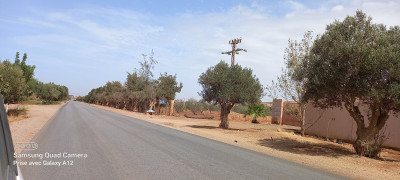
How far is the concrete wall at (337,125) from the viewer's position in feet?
56.0

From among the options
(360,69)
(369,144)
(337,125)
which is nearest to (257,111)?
(337,125)

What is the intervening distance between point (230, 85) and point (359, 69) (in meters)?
12.9

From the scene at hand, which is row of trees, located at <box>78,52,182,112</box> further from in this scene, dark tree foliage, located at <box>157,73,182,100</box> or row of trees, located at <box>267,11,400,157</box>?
row of trees, located at <box>267,11,400,157</box>

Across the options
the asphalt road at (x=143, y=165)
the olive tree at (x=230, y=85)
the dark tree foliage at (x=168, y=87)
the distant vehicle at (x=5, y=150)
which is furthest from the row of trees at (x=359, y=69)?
the dark tree foliage at (x=168, y=87)

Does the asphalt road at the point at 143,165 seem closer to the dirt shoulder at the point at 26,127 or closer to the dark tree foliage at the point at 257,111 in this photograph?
the dirt shoulder at the point at 26,127

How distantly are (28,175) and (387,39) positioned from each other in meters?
12.1

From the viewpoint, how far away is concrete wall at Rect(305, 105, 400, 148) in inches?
672

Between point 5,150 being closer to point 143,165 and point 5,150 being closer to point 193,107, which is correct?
point 143,165

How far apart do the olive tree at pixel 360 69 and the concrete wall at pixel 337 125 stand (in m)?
4.03

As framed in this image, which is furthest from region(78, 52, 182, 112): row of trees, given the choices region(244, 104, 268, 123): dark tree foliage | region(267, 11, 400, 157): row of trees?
region(267, 11, 400, 157): row of trees

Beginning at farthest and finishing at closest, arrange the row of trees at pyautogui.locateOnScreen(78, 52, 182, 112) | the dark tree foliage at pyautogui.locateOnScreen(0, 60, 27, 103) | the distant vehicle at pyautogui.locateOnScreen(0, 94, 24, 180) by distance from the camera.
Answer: the row of trees at pyautogui.locateOnScreen(78, 52, 182, 112) → the dark tree foliage at pyautogui.locateOnScreen(0, 60, 27, 103) → the distant vehicle at pyautogui.locateOnScreen(0, 94, 24, 180)

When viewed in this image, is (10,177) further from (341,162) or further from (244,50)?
(244,50)

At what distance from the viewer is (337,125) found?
68.7 feet

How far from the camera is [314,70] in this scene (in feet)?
43.7
